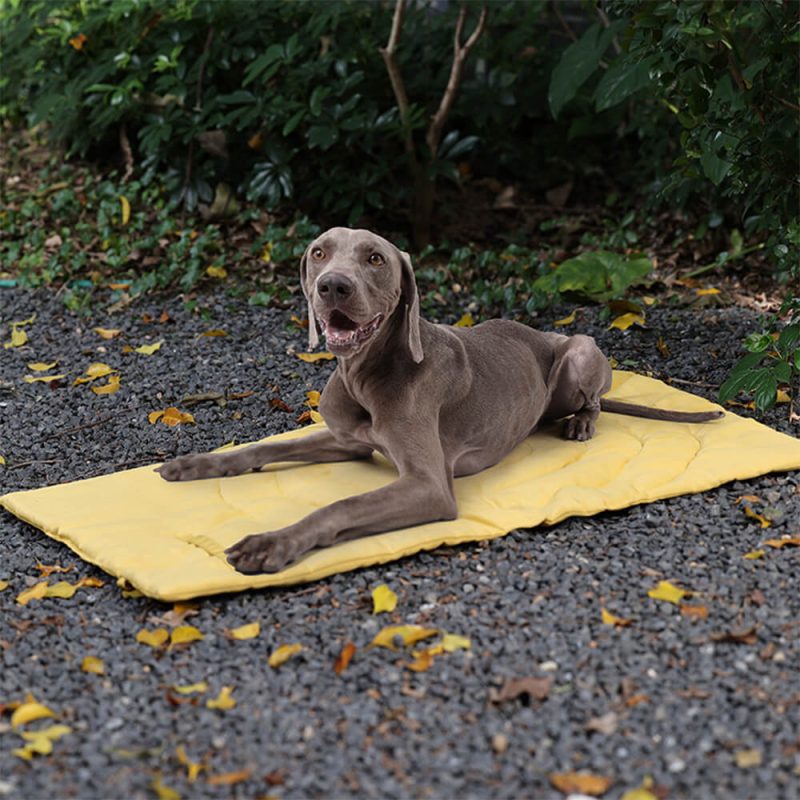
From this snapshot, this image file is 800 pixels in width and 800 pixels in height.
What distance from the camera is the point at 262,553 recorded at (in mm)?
3734

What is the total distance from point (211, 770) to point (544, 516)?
64.2 inches

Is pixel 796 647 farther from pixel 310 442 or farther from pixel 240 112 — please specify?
pixel 240 112

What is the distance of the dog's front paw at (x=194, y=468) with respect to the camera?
4512mm

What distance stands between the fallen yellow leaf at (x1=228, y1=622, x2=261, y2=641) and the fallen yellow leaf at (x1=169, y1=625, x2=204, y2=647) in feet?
0.29

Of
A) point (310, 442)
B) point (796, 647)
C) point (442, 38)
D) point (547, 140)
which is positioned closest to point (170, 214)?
point (442, 38)

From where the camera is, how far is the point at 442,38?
809 cm

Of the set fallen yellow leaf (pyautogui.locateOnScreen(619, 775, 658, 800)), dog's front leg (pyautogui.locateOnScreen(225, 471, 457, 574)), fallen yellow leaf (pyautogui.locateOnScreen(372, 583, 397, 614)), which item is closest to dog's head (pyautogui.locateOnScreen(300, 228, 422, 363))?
dog's front leg (pyautogui.locateOnScreen(225, 471, 457, 574))

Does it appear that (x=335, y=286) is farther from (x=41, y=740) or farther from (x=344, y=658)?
(x=41, y=740)

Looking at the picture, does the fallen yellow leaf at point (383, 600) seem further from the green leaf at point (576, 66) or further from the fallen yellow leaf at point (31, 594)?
the green leaf at point (576, 66)

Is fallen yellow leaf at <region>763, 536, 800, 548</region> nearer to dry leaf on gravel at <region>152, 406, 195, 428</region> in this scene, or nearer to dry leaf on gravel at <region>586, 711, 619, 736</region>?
dry leaf on gravel at <region>586, 711, 619, 736</region>

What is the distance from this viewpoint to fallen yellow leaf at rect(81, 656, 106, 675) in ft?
10.8

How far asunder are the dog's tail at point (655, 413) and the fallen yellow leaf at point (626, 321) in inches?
43.2

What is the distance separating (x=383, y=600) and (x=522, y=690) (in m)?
0.61

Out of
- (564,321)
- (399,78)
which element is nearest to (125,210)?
(399,78)
